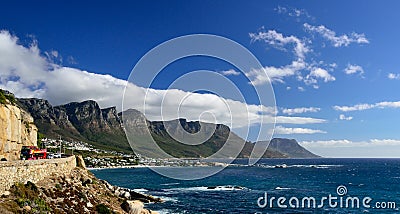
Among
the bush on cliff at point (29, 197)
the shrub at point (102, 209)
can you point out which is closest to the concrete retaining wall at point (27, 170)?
the bush on cliff at point (29, 197)

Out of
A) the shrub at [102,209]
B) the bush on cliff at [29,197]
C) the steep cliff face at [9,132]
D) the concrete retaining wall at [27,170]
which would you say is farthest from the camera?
the steep cliff face at [9,132]

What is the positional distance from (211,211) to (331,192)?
147ft

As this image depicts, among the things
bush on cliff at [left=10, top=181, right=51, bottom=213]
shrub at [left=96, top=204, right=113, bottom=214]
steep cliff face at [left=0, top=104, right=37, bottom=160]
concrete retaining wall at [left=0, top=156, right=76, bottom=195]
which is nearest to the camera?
bush on cliff at [left=10, top=181, right=51, bottom=213]

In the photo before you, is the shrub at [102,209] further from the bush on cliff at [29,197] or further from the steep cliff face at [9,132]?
the steep cliff face at [9,132]

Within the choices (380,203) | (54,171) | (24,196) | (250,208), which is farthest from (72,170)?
(380,203)

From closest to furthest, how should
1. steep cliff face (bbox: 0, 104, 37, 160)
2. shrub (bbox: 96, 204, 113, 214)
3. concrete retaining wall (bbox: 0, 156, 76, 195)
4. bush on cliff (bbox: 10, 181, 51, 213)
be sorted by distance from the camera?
1. bush on cliff (bbox: 10, 181, 51, 213)
2. concrete retaining wall (bbox: 0, 156, 76, 195)
3. shrub (bbox: 96, 204, 113, 214)
4. steep cliff face (bbox: 0, 104, 37, 160)

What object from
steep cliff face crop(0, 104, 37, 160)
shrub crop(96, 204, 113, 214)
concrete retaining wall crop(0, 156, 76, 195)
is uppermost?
steep cliff face crop(0, 104, 37, 160)

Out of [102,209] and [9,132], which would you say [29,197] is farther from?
[9,132]

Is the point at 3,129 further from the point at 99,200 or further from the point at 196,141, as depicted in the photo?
the point at 196,141

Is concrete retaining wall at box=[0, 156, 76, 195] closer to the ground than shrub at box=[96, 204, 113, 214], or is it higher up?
higher up

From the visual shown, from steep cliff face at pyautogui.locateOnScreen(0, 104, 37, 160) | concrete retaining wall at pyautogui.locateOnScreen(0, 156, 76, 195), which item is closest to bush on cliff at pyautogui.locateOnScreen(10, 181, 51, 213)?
concrete retaining wall at pyautogui.locateOnScreen(0, 156, 76, 195)

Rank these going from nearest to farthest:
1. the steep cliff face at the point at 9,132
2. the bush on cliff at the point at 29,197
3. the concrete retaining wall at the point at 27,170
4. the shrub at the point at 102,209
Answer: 1. the bush on cliff at the point at 29,197
2. the concrete retaining wall at the point at 27,170
3. the shrub at the point at 102,209
4. the steep cliff face at the point at 9,132

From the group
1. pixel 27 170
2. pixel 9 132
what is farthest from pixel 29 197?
pixel 9 132

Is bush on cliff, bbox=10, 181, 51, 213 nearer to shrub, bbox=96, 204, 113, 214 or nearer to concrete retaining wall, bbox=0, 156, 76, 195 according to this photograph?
concrete retaining wall, bbox=0, 156, 76, 195
